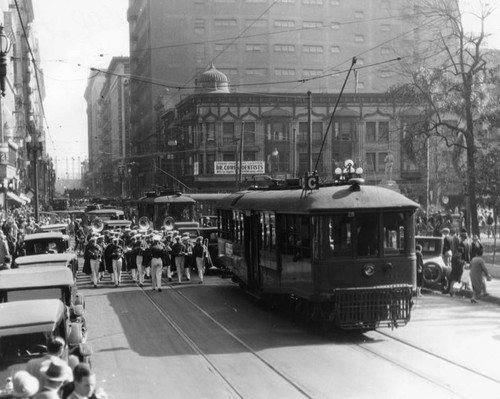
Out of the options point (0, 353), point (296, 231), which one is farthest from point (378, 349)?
point (0, 353)

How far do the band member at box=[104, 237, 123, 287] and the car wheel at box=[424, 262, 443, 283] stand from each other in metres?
9.49

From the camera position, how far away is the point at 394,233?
14438mm

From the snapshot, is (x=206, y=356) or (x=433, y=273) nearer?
(x=206, y=356)

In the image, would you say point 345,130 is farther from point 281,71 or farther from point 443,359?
point 443,359

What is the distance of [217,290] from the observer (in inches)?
860

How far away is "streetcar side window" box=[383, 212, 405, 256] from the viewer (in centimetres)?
1434

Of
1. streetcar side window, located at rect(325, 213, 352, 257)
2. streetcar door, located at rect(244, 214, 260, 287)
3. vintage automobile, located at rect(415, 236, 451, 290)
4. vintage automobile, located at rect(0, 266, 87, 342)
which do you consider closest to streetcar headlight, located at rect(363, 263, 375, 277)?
streetcar side window, located at rect(325, 213, 352, 257)

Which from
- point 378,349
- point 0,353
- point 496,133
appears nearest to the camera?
point 0,353

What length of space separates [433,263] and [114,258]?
9.85m

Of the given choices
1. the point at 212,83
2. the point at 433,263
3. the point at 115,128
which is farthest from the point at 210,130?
the point at 115,128

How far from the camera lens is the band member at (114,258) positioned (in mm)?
23234

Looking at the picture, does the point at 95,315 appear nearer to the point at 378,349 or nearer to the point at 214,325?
the point at 214,325

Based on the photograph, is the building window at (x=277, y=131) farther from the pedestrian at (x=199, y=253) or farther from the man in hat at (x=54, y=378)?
the man in hat at (x=54, y=378)

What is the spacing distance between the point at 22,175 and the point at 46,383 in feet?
257
